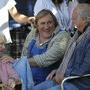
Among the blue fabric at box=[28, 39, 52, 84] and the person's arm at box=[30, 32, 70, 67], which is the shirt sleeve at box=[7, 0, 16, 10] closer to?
the blue fabric at box=[28, 39, 52, 84]

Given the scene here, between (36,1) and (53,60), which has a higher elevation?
(36,1)

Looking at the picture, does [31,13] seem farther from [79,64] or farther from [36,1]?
[79,64]

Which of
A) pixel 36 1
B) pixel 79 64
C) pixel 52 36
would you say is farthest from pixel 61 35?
pixel 36 1

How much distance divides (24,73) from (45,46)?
1.97ft

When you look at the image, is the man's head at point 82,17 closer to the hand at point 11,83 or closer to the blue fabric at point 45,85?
the blue fabric at point 45,85

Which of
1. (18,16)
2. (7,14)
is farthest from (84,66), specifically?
(7,14)

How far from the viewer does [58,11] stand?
20.0ft

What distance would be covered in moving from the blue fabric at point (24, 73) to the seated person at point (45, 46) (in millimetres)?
239

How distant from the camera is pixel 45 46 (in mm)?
5434

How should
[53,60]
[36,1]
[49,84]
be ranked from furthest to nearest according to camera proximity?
[36,1] → [53,60] → [49,84]

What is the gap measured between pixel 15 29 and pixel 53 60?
1.76 m

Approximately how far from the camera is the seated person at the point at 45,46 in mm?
5223

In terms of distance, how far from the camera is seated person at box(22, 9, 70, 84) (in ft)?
17.1

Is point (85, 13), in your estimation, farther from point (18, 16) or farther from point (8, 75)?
point (18, 16)
